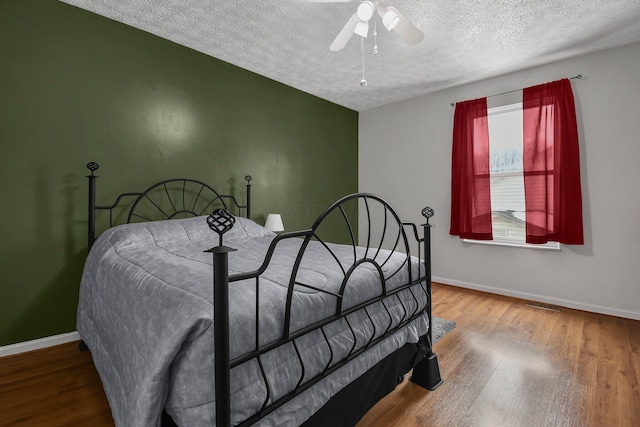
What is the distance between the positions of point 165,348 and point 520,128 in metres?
3.93

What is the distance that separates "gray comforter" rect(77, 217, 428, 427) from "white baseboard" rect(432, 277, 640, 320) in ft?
7.49

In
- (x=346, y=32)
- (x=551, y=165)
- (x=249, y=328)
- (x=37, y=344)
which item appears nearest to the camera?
(x=249, y=328)

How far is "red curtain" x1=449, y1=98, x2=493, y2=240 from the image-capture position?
359cm

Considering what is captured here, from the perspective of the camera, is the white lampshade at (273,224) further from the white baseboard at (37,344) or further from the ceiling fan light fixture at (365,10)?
the ceiling fan light fixture at (365,10)

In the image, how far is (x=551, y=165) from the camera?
3.12 meters

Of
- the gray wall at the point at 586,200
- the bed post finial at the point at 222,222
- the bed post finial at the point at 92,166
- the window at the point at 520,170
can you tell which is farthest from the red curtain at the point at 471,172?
the bed post finial at the point at 92,166

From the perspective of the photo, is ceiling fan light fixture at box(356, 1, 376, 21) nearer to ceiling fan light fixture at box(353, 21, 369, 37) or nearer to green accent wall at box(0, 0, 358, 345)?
ceiling fan light fixture at box(353, 21, 369, 37)

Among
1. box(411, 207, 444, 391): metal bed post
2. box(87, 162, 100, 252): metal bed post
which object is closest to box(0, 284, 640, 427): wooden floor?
box(411, 207, 444, 391): metal bed post

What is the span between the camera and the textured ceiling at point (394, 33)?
231 cm

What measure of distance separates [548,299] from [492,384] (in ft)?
6.54

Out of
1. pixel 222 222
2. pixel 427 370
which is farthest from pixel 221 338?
pixel 427 370

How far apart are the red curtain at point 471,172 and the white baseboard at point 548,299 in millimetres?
607

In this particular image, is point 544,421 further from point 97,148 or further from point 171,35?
point 171,35

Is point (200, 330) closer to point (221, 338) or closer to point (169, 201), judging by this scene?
point (221, 338)
